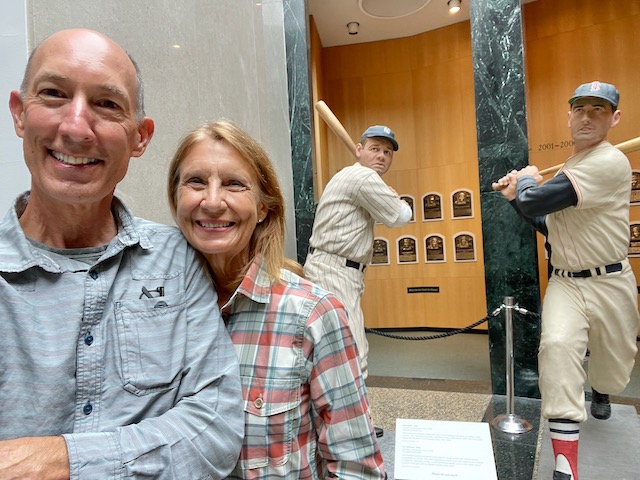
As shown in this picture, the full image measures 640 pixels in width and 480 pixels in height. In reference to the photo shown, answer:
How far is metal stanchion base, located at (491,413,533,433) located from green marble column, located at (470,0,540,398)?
62 cm

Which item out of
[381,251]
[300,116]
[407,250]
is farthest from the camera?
[381,251]

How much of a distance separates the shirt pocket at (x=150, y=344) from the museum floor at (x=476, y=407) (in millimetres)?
2191

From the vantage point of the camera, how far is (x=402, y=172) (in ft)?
23.9

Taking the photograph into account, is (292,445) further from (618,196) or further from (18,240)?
(618,196)

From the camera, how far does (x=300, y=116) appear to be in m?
4.80

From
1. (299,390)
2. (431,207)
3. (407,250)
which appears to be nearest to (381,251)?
(407,250)

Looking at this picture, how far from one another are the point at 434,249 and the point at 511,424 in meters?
4.02

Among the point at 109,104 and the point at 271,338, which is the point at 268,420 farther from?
the point at 109,104

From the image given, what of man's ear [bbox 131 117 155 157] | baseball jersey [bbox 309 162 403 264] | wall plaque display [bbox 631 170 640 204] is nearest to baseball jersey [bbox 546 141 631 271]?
baseball jersey [bbox 309 162 403 264]

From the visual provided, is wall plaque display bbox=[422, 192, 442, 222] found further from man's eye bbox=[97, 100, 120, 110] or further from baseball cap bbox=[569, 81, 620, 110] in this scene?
man's eye bbox=[97, 100, 120, 110]

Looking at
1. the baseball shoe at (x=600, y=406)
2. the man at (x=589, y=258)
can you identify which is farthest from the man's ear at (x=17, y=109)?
the baseball shoe at (x=600, y=406)

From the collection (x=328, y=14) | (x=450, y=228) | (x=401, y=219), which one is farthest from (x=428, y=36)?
(x=401, y=219)

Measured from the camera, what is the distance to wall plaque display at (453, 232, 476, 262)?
6863 mm

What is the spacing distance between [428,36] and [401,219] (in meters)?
5.10
